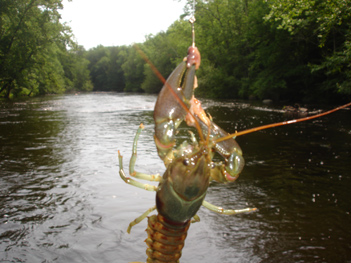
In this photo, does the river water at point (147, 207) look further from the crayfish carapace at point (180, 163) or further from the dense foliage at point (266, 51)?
the dense foliage at point (266, 51)

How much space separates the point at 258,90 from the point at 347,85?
586 inches

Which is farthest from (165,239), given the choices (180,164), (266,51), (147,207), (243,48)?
(243,48)

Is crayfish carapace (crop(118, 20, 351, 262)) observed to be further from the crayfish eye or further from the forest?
the forest

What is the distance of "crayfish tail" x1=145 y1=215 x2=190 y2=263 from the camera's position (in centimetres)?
255

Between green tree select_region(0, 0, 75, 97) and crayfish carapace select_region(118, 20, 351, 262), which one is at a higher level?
green tree select_region(0, 0, 75, 97)

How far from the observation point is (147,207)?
17.3 ft

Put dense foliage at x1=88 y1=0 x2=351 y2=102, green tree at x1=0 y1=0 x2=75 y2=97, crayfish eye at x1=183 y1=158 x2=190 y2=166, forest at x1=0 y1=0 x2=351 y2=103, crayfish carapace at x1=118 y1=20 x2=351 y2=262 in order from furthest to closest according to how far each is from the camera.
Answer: green tree at x1=0 y1=0 x2=75 y2=97, forest at x1=0 y1=0 x2=351 y2=103, dense foliage at x1=88 y1=0 x2=351 y2=102, crayfish eye at x1=183 y1=158 x2=190 y2=166, crayfish carapace at x1=118 y1=20 x2=351 y2=262

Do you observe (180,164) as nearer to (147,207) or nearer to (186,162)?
(186,162)

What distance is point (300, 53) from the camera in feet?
95.4

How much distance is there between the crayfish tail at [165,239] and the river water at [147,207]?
1.37 m

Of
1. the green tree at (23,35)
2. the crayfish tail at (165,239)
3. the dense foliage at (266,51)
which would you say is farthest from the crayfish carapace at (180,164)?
the green tree at (23,35)

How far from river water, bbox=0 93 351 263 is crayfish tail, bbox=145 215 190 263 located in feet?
4.49

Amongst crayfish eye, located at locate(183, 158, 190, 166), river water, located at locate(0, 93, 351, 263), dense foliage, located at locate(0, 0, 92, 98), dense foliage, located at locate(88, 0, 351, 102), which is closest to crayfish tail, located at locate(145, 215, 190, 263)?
crayfish eye, located at locate(183, 158, 190, 166)

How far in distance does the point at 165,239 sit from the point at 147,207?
2763 millimetres
